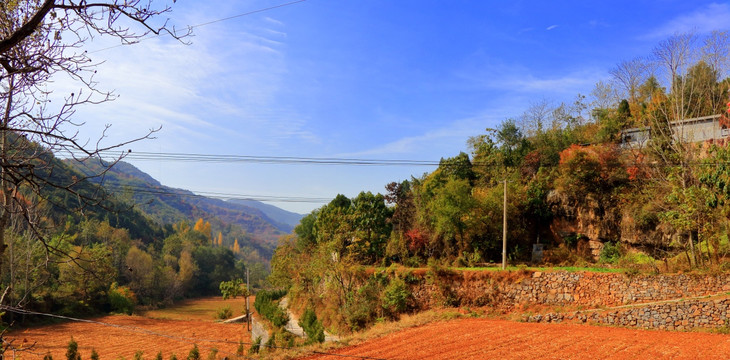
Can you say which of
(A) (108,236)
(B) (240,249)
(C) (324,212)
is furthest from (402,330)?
(B) (240,249)

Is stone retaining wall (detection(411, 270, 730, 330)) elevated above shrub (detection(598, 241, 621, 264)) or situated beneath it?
situated beneath

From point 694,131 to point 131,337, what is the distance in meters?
36.1

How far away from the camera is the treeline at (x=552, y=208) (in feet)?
63.6

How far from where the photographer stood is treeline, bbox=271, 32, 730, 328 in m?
19.4

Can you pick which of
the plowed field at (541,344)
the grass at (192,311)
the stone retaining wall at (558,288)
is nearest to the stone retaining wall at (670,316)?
the plowed field at (541,344)

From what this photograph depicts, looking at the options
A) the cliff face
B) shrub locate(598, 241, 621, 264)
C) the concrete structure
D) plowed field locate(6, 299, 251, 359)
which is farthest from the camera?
plowed field locate(6, 299, 251, 359)

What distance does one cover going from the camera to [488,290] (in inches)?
826

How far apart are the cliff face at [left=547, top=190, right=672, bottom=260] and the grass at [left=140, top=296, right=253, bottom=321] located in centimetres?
3236

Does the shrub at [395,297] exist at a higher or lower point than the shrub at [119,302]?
higher

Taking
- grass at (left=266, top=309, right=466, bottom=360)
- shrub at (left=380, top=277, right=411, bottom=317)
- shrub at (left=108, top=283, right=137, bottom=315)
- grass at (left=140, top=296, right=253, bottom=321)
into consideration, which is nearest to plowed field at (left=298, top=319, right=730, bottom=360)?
grass at (left=266, top=309, right=466, bottom=360)

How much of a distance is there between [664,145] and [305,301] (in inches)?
872

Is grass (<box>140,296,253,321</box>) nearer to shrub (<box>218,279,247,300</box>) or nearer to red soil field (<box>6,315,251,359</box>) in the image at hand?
red soil field (<box>6,315,251,359</box>)

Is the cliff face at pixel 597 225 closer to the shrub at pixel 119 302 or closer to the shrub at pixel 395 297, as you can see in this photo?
the shrub at pixel 395 297

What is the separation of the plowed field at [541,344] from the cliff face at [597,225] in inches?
344
